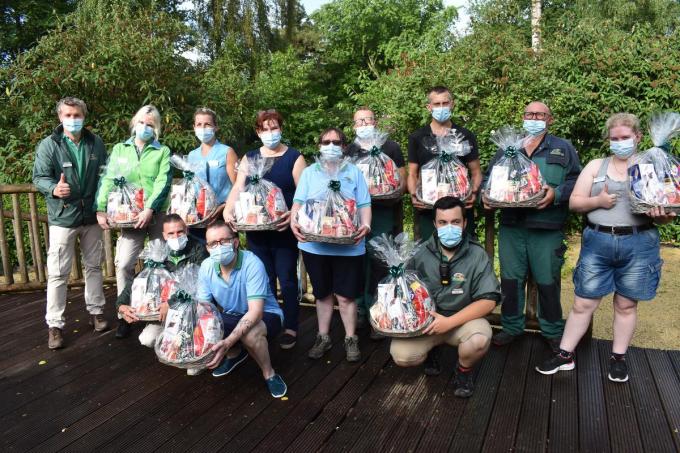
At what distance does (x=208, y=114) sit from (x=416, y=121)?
5.25 meters

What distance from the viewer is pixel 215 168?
4.38 metres

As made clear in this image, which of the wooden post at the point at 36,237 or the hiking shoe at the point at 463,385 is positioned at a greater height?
the wooden post at the point at 36,237

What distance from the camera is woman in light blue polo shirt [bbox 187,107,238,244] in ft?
14.3

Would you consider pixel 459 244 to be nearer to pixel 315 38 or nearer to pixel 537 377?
pixel 537 377

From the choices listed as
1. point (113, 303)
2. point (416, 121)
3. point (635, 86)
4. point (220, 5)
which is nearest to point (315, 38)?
point (220, 5)

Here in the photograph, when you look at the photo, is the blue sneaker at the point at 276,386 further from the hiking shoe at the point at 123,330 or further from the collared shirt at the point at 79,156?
the collared shirt at the point at 79,156

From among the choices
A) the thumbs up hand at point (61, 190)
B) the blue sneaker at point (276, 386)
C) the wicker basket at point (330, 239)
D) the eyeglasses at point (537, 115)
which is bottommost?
the blue sneaker at point (276, 386)

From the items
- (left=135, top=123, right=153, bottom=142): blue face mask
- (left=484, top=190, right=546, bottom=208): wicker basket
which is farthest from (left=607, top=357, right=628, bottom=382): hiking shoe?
(left=135, top=123, right=153, bottom=142): blue face mask

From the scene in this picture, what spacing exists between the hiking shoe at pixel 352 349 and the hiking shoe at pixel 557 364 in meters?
1.26

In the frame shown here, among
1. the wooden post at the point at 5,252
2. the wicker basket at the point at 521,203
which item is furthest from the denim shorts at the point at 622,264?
the wooden post at the point at 5,252

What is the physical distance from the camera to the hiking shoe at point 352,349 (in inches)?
155

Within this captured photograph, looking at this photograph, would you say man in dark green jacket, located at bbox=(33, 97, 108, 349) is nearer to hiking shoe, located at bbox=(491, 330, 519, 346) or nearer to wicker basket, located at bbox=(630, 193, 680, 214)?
hiking shoe, located at bbox=(491, 330, 519, 346)

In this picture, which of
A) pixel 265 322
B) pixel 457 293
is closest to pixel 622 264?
pixel 457 293

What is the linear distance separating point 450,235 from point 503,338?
50.0 inches
